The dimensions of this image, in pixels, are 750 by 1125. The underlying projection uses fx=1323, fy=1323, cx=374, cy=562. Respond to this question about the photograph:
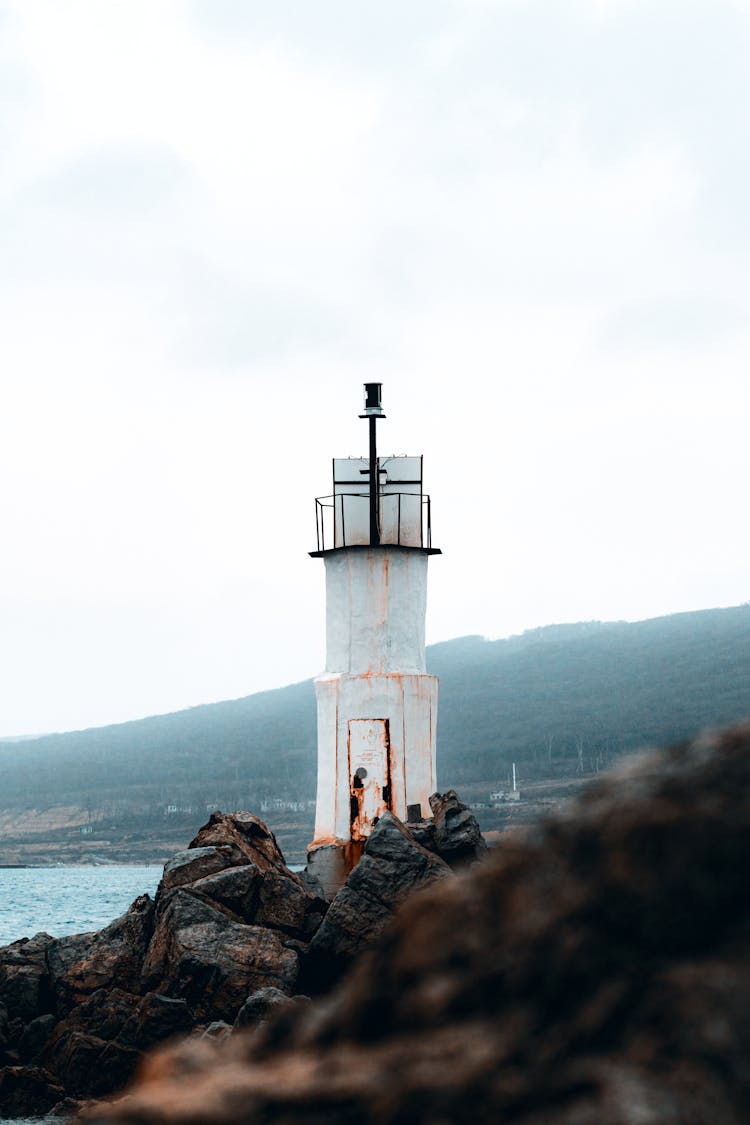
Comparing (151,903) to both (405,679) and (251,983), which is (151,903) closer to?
(251,983)

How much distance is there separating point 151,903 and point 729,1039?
1663 centimetres

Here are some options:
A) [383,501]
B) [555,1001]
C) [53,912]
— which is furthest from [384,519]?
[53,912]

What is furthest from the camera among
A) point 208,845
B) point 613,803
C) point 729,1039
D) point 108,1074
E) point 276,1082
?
point 208,845

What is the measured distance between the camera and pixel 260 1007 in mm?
13422

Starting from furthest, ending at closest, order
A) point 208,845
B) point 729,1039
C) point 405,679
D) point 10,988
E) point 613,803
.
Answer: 1. point 405,679
2. point 208,845
3. point 10,988
4. point 613,803
5. point 729,1039

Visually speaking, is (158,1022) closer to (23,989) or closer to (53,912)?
(23,989)

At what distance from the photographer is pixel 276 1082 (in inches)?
100

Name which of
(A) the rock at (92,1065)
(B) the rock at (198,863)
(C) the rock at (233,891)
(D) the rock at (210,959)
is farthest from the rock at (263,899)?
(A) the rock at (92,1065)

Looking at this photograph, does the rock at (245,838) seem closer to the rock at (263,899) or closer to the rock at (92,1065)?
the rock at (263,899)

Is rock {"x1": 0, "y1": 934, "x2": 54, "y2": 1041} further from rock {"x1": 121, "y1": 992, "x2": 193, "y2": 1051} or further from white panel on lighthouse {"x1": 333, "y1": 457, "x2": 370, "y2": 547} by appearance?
white panel on lighthouse {"x1": 333, "y1": 457, "x2": 370, "y2": 547}

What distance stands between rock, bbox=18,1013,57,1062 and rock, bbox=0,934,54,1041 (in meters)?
0.32

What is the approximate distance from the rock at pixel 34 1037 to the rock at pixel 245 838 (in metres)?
3.22

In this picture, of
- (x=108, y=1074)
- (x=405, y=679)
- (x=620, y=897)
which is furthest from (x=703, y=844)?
(x=405, y=679)

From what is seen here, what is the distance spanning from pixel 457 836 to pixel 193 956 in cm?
459
